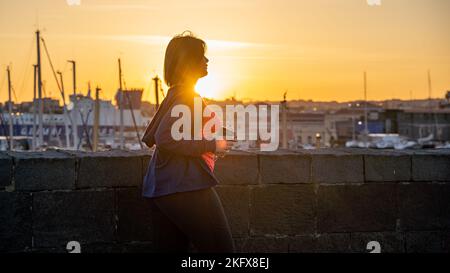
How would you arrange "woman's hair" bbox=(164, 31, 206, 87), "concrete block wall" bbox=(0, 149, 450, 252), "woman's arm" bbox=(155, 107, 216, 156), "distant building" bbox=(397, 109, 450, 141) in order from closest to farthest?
"woman's arm" bbox=(155, 107, 216, 156), "woman's hair" bbox=(164, 31, 206, 87), "concrete block wall" bbox=(0, 149, 450, 252), "distant building" bbox=(397, 109, 450, 141)

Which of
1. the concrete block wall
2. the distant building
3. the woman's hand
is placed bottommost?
the concrete block wall

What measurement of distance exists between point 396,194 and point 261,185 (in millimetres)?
1141

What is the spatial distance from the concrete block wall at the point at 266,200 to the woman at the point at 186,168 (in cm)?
115

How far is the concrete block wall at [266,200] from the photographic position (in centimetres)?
483

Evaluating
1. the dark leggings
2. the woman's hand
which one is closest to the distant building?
the woman's hand

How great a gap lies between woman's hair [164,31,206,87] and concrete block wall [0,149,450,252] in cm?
122

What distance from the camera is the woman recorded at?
145 inches

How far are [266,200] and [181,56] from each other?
1.77 metres

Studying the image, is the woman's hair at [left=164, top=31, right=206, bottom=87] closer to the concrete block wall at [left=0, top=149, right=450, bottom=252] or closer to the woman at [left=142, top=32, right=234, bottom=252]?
the woman at [left=142, top=32, right=234, bottom=252]

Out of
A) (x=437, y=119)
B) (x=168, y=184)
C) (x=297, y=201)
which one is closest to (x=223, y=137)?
(x=168, y=184)

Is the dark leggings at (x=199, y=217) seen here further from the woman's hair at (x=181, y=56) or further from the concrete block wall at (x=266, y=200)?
the concrete block wall at (x=266, y=200)

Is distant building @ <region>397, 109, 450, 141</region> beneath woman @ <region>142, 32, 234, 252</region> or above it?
above

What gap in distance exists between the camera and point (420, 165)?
17.8ft

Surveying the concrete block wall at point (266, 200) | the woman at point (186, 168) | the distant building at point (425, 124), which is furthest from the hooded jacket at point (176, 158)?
the distant building at point (425, 124)
